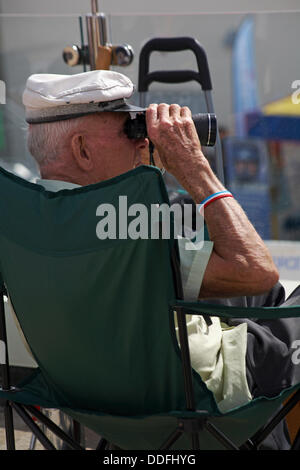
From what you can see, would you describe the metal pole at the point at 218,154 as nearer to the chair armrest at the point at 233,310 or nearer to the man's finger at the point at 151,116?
the man's finger at the point at 151,116

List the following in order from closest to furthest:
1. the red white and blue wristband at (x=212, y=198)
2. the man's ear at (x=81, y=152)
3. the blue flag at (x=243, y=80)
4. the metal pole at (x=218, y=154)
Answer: the red white and blue wristband at (x=212, y=198) → the man's ear at (x=81, y=152) → the metal pole at (x=218, y=154) → the blue flag at (x=243, y=80)

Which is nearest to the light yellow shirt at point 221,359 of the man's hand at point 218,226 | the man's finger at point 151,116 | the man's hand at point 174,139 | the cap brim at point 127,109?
the man's hand at point 218,226

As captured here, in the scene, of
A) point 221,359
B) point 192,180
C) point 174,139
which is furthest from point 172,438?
point 174,139

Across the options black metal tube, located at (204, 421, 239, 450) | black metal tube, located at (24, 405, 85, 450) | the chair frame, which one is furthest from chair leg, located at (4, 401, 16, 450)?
black metal tube, located at (204, 421, 239, 450)

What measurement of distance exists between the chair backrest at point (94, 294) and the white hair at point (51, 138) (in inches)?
9.9

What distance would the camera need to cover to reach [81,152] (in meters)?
1.92

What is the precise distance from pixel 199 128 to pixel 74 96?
1.21 ft

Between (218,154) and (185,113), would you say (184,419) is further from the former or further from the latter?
(218,154)

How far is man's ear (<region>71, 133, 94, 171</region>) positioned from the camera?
1912mm

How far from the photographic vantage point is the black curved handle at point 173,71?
388 centimetres

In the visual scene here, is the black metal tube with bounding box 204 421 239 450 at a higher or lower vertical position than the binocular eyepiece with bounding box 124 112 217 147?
lower

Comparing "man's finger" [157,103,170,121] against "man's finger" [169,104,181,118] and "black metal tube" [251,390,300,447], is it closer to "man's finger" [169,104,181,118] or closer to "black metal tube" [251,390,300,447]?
"man's finger" [169,104,181,118]

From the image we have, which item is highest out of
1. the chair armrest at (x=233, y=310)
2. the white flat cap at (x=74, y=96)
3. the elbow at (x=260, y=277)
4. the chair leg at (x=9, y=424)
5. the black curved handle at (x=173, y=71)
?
the black curved handle at (x=173, y=71)
